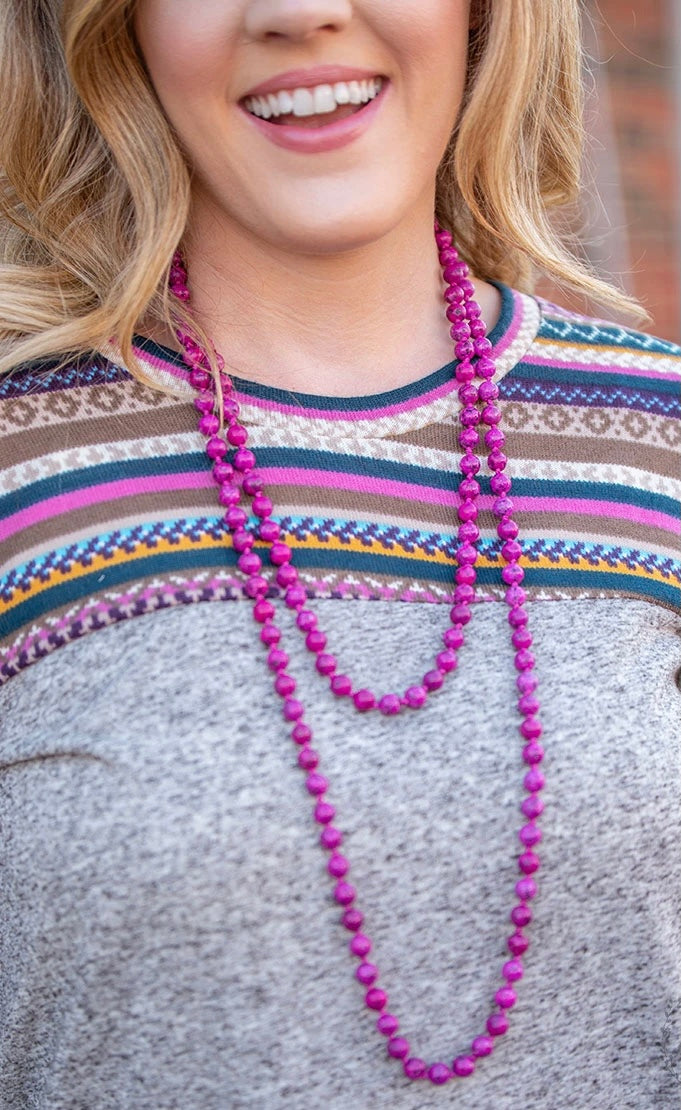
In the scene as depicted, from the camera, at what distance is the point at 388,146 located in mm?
1642

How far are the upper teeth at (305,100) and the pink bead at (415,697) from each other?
0.69m

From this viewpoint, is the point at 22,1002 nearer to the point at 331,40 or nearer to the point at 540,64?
the point at 331,40

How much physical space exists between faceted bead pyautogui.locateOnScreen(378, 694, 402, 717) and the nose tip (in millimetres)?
764

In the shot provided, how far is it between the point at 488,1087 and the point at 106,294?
1.09 meters

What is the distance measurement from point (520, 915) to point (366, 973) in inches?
→ 7.4

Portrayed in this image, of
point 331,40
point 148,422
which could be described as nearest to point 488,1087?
point 148,422

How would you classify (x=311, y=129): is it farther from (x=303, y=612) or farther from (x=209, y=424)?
(x=303, y=612)

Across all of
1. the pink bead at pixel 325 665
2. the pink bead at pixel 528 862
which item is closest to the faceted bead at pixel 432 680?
the pink bead at pixel 325 665

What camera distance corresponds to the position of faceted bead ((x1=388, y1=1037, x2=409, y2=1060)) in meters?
1.49

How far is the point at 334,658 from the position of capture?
154 cm

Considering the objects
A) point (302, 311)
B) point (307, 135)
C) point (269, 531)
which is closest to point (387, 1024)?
point (269, 531)

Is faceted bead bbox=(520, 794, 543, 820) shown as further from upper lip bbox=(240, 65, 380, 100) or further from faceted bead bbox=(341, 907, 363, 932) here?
upper lip bbox=(240, 65, 380, 100)

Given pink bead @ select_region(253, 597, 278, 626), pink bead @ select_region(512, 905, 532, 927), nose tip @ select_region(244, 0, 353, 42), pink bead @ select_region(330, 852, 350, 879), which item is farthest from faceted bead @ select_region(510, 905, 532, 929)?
nose tip @ select_region(244, 0, 353, 42)

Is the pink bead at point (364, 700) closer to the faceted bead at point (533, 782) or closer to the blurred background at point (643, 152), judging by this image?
the faceted bead at point (533, 782)
